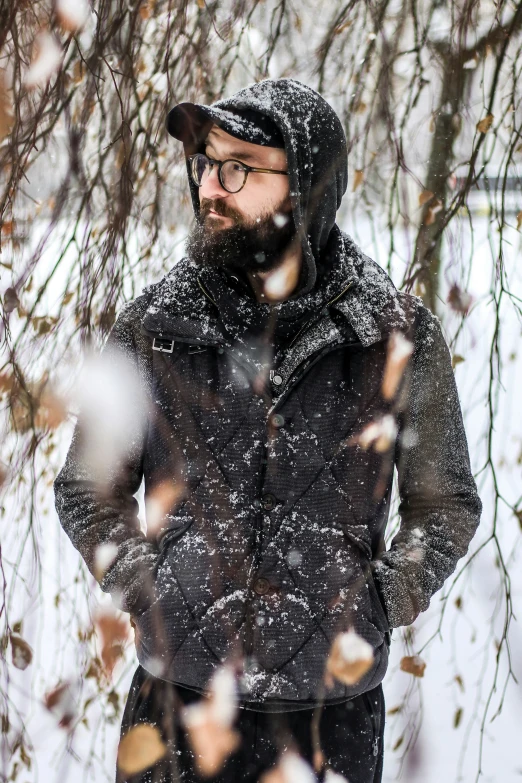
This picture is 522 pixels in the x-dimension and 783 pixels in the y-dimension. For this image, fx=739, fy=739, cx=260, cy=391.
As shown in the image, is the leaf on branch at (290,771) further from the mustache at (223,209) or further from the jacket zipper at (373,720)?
the mustache at (223,209)

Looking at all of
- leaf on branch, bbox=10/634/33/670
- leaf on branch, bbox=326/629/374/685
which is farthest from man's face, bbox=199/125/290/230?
leaf on branch, bbox=10/634/33/670

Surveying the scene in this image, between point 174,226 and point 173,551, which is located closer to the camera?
point 173,551

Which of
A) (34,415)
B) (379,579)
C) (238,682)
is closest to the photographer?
(238,682)

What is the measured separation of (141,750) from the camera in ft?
4.42

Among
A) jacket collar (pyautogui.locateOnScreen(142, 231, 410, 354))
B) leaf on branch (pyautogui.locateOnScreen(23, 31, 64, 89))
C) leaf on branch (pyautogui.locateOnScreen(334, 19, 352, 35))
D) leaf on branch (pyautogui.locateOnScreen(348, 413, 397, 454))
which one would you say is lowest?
leaf on branch (pyautogui.locateOnScreen(348, 413, 397, 454))

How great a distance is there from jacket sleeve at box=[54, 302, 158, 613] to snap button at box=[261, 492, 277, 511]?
24 cm

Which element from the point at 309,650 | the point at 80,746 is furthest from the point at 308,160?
the point at 80,746

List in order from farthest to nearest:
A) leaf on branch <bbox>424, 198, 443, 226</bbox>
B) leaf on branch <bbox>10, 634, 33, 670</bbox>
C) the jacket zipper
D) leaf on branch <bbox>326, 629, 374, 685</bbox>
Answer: leaf on branch <bbox>424, 198, 443, 226</bbox>
leaf on branch <bbox>10, 634, 33, 670</bbox>
the jacket zipper
leaf on branch <bbox>326, 629, 374, 685</bbox>

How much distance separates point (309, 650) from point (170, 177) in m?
1.51

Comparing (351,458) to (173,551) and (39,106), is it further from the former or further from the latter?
(39,106)

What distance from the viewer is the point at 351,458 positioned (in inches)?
55.0

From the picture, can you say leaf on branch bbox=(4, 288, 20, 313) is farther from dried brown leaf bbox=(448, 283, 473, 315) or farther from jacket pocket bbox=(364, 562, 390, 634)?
dried brown leaf bbox=(448, 283, 473, 315)

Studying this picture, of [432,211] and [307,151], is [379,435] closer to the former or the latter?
[307,151]

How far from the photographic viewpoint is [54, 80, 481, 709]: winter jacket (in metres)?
1.30
